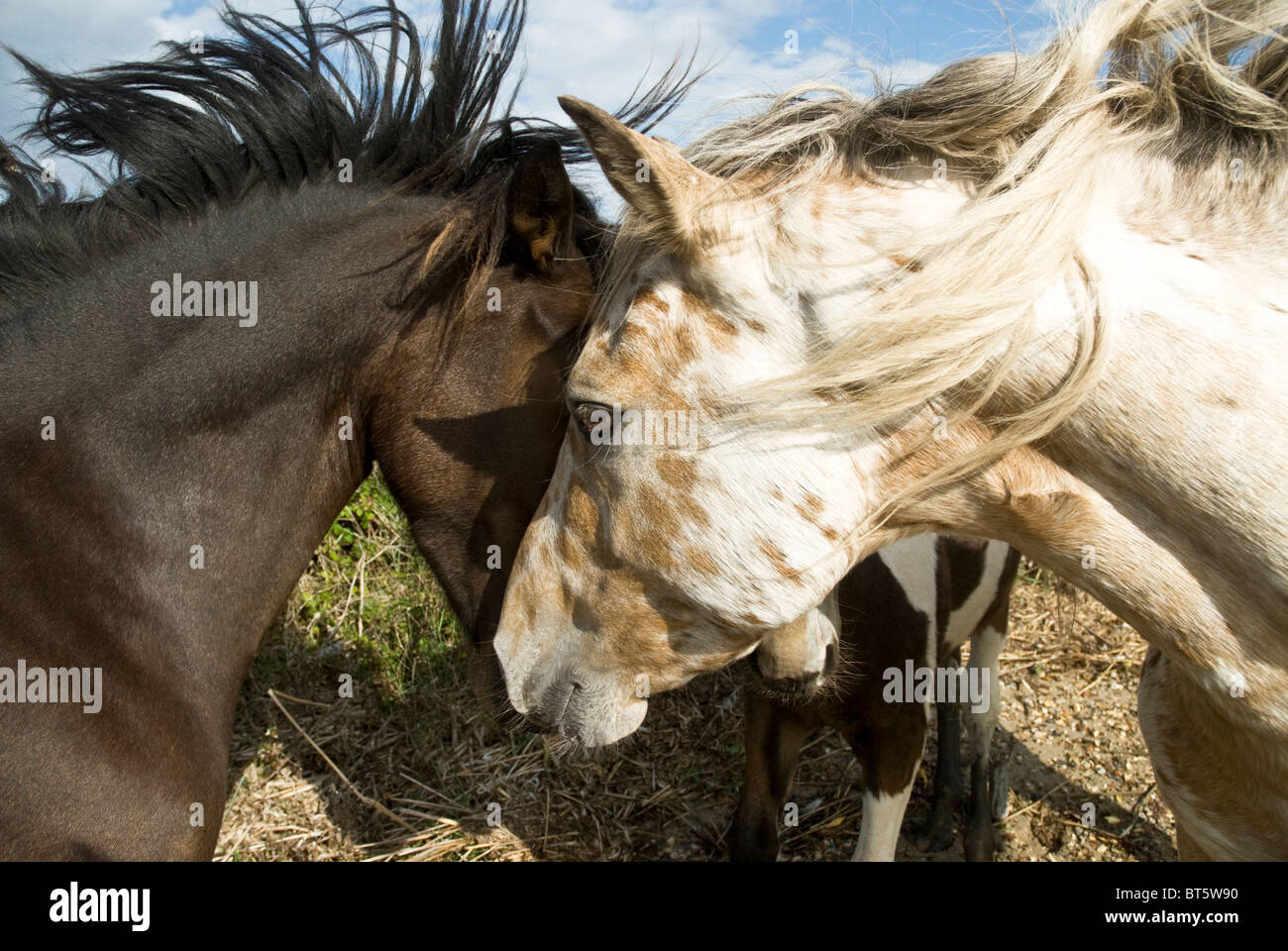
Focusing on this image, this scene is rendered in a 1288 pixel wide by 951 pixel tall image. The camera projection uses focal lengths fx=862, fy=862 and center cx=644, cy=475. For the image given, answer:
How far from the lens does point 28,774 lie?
1.72m

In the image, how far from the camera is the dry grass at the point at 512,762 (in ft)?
12.1

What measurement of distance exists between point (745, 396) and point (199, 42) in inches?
69.4

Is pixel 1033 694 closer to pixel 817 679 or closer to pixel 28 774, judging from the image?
pixel 817 679

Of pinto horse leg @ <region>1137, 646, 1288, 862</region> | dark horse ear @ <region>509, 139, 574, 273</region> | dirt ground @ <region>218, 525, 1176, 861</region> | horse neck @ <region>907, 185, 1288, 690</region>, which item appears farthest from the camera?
dirt ground @ <region>218, 525, 1176, 861</region>

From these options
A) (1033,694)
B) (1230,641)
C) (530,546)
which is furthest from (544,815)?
(1230,641)

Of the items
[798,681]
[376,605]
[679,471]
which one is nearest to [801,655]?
[798,681]

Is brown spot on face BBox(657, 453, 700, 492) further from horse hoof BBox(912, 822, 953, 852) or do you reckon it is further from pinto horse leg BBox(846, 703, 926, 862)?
horse hoof BBox(912, 822, 953, 852)

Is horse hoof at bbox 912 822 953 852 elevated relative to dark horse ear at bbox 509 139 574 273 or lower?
lower

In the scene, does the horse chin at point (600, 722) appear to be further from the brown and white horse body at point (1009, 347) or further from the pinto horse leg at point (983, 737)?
the pinto horse leg at point (983, 737)

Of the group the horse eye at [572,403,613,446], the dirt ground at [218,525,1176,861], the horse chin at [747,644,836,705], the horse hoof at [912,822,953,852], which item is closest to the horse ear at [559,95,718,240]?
the horse eye at [572,403,613,446]

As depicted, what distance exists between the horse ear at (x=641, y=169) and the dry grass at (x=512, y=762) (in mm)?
2769

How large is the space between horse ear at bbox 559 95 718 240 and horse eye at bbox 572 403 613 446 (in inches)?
14.1

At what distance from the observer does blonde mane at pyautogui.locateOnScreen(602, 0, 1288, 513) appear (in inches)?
53.2

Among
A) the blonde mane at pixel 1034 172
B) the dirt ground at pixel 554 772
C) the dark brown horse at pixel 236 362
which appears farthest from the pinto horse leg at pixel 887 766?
the blonde mane at pixel 1034 172
